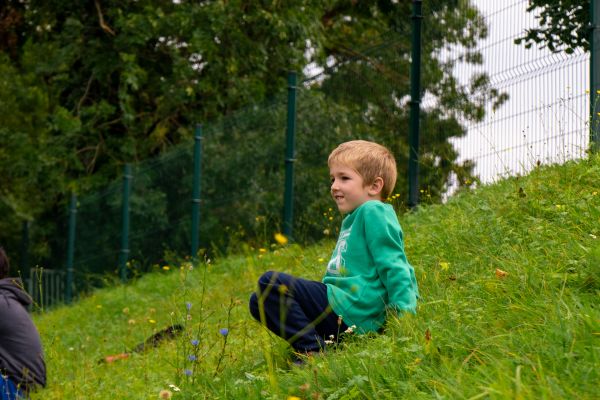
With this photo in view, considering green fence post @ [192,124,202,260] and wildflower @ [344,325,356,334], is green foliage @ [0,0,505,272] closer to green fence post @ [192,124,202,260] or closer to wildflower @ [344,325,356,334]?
green fence post @ [192,124,202,260]

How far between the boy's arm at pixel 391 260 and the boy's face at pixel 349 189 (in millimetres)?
154

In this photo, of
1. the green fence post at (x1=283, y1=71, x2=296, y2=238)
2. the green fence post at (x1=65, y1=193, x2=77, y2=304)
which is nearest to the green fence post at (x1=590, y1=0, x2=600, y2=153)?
the green fence post at (x1=283, y1=71, x2=296, y2=238)

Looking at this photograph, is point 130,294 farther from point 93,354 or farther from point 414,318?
point 414,318

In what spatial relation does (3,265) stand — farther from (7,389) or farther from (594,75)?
(594,75)

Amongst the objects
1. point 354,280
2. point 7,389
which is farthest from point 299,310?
point 7,389

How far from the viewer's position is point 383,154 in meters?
4.07

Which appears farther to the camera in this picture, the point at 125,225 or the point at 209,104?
the point at 209,104

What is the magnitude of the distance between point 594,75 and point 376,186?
2146mm

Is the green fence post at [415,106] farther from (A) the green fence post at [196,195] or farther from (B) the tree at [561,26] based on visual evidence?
(A) the green fence post at [196,195]

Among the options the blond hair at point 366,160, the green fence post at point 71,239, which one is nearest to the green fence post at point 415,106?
the blond hair at point 366,160

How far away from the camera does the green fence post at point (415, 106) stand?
7.23 m

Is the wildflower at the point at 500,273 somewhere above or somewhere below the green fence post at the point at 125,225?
above

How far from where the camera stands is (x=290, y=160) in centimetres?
894

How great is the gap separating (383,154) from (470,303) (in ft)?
2.52
